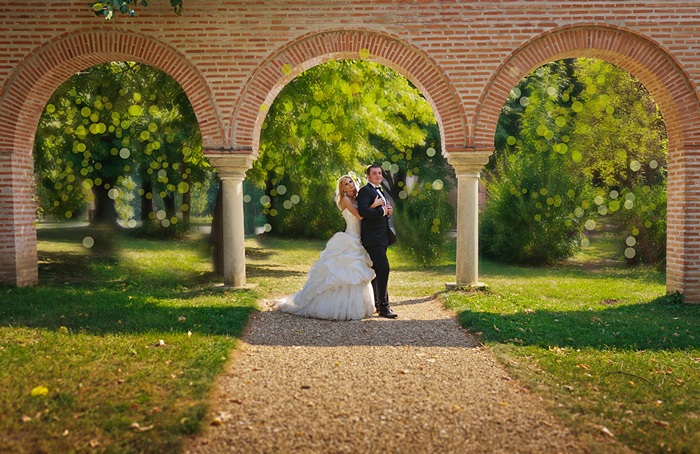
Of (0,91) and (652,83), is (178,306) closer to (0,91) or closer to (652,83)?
(0,91)

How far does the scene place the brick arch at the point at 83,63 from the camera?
808 centimetres

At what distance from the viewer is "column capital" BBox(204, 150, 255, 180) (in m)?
8.32

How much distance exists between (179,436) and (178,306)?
407 centimetres

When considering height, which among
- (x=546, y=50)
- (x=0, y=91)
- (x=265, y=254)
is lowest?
(x=265, y=254)

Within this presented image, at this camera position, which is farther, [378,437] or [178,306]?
[178,306]

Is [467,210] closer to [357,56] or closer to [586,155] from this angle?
[357,56]

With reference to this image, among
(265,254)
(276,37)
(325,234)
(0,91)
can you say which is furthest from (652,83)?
(325,234)

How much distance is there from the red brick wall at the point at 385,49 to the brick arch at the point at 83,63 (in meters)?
0.02

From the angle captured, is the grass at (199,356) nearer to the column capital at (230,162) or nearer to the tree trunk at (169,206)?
the column capital at (230,162)

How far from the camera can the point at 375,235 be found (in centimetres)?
707

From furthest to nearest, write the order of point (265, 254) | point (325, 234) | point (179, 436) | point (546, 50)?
point (325, 234) < point (265, 254) < point (546, 50) < point (179, 436)

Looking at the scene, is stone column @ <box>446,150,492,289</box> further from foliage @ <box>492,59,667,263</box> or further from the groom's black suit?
foliage @ <box>492,59,667,263</box>

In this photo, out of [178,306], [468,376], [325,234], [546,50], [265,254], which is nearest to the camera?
[468,376]

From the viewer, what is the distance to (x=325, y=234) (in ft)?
78.1
